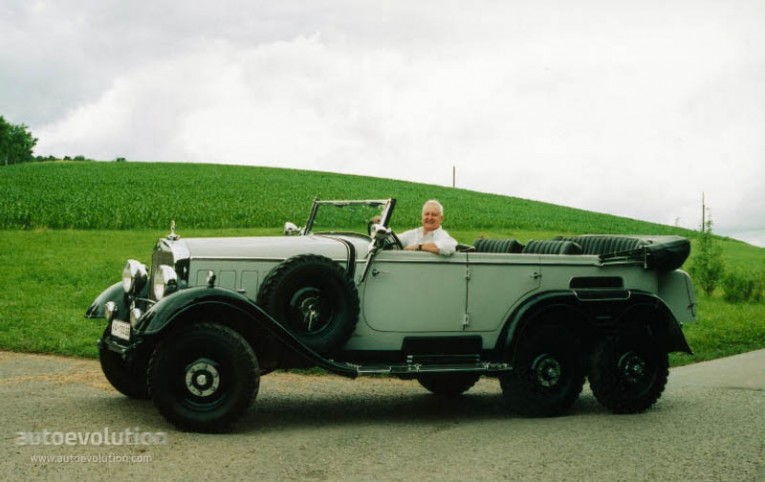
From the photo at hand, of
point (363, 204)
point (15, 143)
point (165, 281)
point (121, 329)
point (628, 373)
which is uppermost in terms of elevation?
point (15, 143)

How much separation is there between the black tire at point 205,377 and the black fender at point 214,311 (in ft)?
0.49

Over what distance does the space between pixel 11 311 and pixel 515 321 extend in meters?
10.0

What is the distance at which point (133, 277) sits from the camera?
797 cm

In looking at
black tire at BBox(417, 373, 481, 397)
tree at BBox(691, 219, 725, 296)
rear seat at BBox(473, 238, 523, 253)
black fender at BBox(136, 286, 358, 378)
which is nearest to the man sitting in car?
rear seat at BBox(473, 238, 523, 253)

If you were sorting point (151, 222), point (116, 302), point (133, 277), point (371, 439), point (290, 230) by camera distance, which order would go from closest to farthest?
point (371, 439)
point (133, 277)
point (116, 302)
point (290, 230)
point (151, 222)

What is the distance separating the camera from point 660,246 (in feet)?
29.0

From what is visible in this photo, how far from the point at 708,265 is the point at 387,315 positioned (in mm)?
18122

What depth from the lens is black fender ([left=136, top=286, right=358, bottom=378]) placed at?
21.5 ft

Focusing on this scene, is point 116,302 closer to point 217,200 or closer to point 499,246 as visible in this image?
point 499,246

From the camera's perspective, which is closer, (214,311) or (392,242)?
(214,311)

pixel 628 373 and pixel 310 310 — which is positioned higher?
pixel 310 310

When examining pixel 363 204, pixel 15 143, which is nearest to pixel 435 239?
pixel 363 204

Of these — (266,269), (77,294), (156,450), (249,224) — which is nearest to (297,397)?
(266,269)

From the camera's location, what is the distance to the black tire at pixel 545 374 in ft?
26.2
